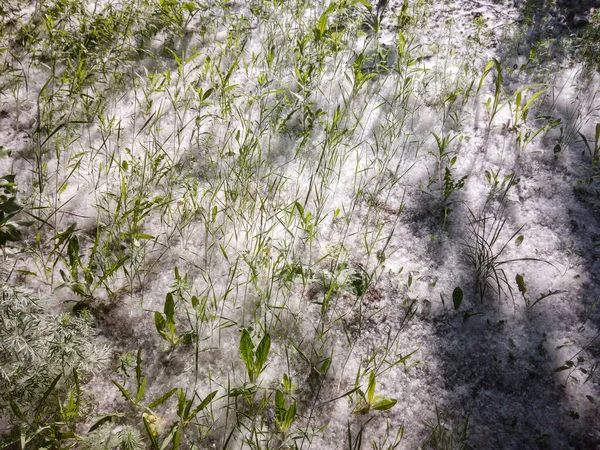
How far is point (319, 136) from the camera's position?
2766 millimetres

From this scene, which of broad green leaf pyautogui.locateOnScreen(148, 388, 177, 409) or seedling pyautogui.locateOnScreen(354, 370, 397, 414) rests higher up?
seedling pyautogui.locateOnScreen(354, 370, 397, 414)

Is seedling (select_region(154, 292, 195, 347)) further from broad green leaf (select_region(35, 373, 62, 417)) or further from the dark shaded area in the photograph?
the dark shaded area

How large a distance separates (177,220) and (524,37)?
317 centimetres

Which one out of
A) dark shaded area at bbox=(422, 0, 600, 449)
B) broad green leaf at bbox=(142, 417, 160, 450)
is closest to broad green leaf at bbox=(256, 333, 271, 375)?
broad green leaf at bbox=(142, 417, 160, 450)

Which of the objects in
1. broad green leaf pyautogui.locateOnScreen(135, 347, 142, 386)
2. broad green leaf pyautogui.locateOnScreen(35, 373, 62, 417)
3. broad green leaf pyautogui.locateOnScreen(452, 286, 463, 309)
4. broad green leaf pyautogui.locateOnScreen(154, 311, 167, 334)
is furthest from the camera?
broad green leaf pyautogui.locateOnScreen(452, 286, 463, 309)

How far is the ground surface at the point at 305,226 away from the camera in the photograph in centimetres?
168

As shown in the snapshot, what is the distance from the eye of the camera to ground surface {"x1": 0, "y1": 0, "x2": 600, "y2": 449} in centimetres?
168

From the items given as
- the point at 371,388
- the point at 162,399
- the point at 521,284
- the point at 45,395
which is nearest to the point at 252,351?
the point at 162,399

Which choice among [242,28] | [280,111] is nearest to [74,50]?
[242,28]

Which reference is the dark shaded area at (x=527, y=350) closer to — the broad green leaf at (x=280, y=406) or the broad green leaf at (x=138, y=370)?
the broad green leaf at (x=280, y=406)

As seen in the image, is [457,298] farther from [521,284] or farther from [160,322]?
[160,322]

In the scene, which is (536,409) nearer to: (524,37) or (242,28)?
(524,37)

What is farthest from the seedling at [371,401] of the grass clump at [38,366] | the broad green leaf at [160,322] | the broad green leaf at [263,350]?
the grass clump at [38,366]

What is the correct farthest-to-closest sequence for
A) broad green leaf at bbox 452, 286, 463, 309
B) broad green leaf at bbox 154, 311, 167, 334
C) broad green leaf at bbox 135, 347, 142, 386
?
1. broad green leaf at bbox 452, 286, 463, 309
2. broad green leaf at bbox 154, 311, 167, 334
3. broad green leaf at bbox 135, 347, 142, 386
